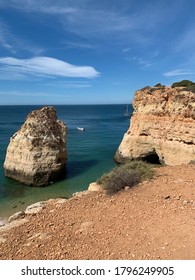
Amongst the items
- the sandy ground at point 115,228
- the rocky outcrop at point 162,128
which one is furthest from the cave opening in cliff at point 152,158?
the sandy ground at point 115,228

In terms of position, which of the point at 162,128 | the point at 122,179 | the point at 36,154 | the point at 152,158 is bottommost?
the point at 152,158

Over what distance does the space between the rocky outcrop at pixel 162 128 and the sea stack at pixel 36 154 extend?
23.7 feet

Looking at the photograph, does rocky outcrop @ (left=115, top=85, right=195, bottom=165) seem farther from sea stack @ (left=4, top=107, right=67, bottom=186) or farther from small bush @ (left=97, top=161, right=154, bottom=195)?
small bush @ (left=97, top=161, right=154, bottom=195)

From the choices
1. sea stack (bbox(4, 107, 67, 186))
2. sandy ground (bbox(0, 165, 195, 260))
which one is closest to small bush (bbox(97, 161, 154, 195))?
sandy ground (bbox(0, 165, 195, 260))

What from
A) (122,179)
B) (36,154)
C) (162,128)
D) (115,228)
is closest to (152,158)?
(162,128)

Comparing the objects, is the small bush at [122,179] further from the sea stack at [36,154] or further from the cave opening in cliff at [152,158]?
the cave opening in cliff at [152,158]

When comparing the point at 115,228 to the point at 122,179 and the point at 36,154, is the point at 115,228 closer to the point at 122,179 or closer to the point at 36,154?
the point at 122,179

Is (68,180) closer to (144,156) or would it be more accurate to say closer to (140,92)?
(144,156)

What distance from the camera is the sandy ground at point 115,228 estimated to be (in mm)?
5707

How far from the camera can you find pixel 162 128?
2242 centimetres

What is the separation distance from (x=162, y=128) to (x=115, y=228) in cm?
1683

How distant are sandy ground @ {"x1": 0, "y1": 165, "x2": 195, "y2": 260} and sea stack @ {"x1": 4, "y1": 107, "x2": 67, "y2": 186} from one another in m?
10.8

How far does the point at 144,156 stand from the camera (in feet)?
80.3

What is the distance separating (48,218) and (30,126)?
536 inches
